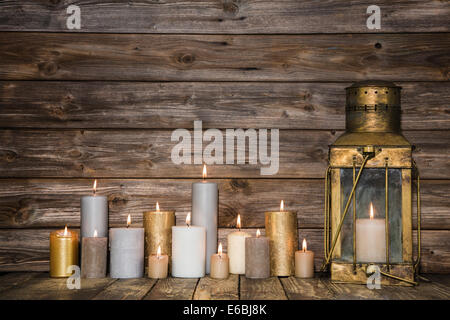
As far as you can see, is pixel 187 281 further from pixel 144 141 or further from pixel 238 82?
pixel 238 82

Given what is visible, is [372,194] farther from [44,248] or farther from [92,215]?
[44,248]

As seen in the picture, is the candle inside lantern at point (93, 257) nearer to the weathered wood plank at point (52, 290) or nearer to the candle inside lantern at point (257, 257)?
the weathered wood plank at point (52, 290)

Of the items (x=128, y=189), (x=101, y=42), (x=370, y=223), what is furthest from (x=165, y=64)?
(x=370, y=223)

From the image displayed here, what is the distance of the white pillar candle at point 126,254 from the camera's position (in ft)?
4.40

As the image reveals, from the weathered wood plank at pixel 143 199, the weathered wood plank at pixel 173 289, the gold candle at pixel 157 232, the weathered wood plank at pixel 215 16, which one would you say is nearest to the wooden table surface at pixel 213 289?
the weathered wood plank at pixel 173 289

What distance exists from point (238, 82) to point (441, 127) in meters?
0.67

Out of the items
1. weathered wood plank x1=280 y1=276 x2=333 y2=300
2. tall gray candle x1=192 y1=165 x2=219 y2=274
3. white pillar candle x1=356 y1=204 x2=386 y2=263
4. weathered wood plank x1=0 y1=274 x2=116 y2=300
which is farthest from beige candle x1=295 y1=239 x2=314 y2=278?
weathered wood plank x1=0 y1=274 x2=116 y2=300

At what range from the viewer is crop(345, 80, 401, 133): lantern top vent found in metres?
1.34

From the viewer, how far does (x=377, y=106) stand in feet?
4.40

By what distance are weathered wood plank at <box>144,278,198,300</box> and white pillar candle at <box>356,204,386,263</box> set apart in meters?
0.47

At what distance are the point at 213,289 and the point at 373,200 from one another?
52 centimetres

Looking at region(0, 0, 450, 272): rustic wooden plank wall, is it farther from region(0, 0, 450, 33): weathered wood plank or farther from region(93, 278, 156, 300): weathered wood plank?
region(93, 278, 156, 300): weathered wood plank

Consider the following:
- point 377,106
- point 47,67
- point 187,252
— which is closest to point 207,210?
point 187,252

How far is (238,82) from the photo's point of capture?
1.55 m
